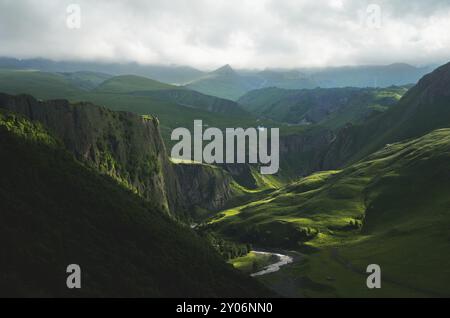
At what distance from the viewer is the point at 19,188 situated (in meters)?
188
